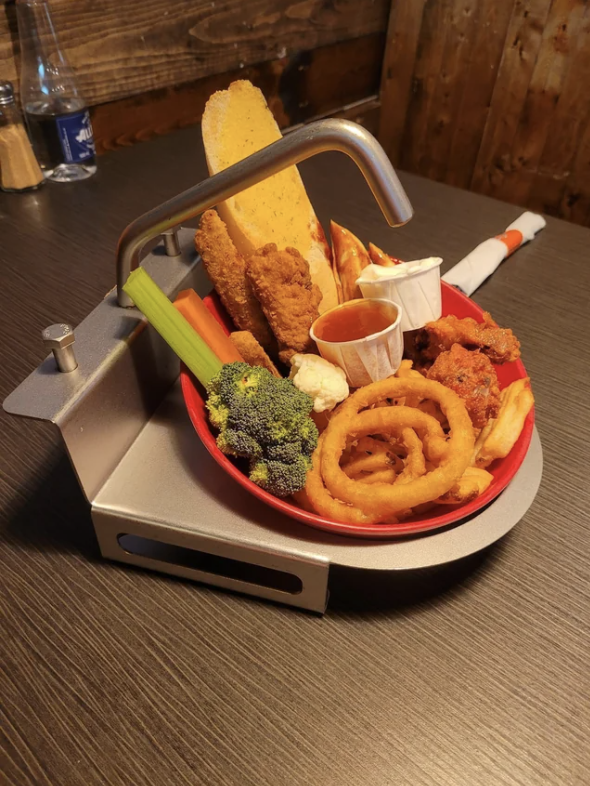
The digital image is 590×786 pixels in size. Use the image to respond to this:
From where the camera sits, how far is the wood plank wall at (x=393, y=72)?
1.90 metres

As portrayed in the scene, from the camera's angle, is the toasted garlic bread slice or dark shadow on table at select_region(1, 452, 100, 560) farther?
the toasted garlic bread slice

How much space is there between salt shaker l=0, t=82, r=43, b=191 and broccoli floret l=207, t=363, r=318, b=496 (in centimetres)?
119

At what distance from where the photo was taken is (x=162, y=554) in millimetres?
777

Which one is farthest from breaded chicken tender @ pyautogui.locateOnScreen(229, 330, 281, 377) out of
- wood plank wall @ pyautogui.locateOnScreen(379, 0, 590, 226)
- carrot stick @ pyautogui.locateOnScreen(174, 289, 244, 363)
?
wood plank wall @ pyautogui.locateOnScreen(379, 0, 590, 226)

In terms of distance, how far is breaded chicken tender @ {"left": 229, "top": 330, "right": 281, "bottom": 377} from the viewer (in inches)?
33.1

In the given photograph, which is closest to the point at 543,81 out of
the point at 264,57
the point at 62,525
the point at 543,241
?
the point at 264,57

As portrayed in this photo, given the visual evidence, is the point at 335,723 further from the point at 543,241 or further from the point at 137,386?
the point at 543,241

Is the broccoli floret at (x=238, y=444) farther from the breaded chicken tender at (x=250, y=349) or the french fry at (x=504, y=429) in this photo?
the french fry at (x=504, y=429)

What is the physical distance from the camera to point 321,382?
0.74 meters

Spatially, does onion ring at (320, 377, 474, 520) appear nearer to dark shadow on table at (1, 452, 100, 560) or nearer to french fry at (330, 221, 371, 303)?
french fry at (330, 221, 371, 303)

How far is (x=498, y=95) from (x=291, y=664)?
9.63ft

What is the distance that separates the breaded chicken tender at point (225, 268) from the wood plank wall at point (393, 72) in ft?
4.05

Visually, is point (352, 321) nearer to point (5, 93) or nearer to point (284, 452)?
point (284, 452)

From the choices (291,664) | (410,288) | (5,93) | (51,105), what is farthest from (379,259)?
(51,105)
